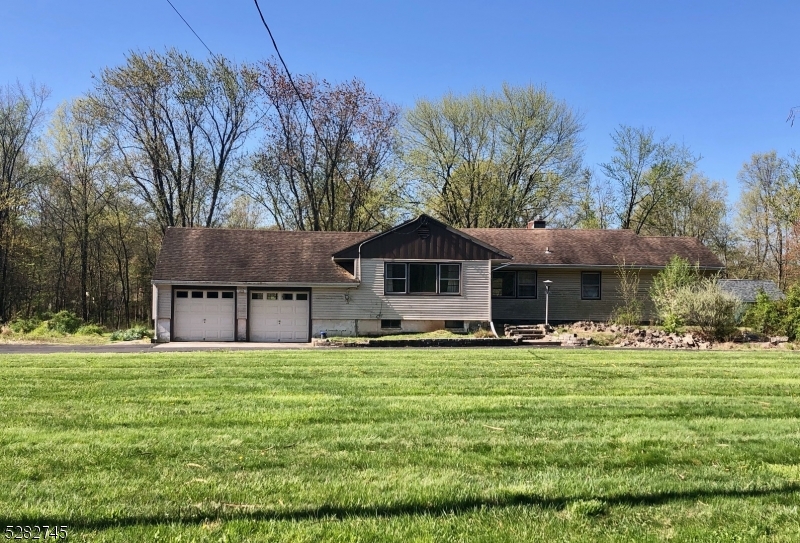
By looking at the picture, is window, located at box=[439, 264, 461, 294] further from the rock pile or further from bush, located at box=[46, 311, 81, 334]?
bush, located at box=[46, 311, 81, 334]

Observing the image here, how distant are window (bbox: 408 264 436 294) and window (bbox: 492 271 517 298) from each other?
4.17 meters

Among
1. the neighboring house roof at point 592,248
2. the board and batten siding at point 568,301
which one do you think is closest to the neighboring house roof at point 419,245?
the neighboring house roof at point 592,248

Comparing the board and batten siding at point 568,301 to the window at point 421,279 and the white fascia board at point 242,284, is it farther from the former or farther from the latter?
the white fascia board at point 242,284

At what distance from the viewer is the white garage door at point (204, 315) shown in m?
24.8

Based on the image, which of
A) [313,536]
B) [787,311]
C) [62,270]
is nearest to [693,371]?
[313,536]

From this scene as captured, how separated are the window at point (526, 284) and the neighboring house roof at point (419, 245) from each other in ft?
10.7

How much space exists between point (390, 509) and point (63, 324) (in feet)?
87.3

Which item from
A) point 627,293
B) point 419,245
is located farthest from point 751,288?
point 419,245

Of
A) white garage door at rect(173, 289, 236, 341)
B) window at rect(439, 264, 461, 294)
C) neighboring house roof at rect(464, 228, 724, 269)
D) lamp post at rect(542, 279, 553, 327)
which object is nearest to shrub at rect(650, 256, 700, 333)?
neighboring house roof at rect(464, 228, 724, 269)

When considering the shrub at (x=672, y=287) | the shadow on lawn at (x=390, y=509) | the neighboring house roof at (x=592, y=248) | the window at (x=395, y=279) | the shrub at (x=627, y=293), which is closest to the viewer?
the shadow on lawn at (x=390, y=509)

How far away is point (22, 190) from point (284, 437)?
35305 millimetres

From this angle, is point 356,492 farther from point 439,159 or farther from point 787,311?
point 439,159

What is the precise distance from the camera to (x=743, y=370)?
11711 millimetres

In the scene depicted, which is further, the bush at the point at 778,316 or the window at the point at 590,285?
the window at the point at 590,285
